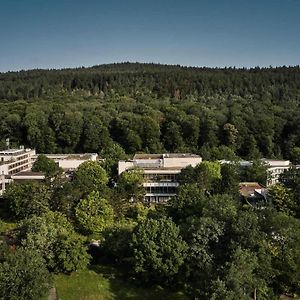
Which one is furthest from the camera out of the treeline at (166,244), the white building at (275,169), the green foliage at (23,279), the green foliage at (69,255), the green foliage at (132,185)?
the white building at (275,169)

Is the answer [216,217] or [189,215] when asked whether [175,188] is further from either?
[216,217]

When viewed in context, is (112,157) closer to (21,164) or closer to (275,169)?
(21,164)

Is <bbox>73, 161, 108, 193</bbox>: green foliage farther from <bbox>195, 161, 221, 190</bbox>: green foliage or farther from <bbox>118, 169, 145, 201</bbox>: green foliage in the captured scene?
<bbox>195, 161, 221, 190</bbox>: green foliage

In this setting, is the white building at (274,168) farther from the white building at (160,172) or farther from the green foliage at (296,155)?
the green foliage at (296,155)

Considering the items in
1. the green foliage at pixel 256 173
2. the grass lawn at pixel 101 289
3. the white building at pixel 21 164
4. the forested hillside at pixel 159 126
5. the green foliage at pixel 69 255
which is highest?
the forested hillside at pixel 159 126

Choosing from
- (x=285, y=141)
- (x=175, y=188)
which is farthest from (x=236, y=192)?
(x=285, y=141)

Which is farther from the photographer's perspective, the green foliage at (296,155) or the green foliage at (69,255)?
the green foliage at (296,155)

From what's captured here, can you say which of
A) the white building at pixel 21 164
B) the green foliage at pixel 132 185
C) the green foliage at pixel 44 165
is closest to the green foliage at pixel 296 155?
the green foliage at pixel 132 185
